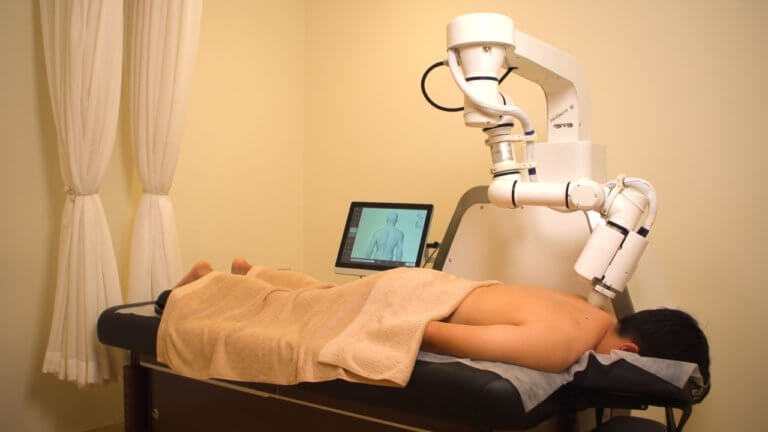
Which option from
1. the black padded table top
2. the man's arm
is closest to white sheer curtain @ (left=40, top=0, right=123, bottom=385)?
the black padded table top

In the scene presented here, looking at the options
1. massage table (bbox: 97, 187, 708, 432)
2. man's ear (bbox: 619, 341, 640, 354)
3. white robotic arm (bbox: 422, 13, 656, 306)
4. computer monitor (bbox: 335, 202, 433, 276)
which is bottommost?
massage table (bbox: 97, 187, 708, 432)

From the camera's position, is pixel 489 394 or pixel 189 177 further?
pixel 189 177

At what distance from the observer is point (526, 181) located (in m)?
1.83

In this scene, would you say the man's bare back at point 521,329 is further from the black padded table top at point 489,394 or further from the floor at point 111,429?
the floor at point 111,429

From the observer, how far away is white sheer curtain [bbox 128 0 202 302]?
2336 millimetres

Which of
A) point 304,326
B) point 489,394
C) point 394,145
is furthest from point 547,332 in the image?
point 394,145

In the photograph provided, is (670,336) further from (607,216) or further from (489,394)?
(489,394)

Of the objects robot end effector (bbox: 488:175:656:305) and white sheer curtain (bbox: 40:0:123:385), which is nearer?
robot end effector (bbox: 488:175:656:305)

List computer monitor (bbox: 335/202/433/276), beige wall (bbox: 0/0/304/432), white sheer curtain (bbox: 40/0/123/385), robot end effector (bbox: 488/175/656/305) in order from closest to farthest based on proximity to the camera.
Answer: robot end effector (bbox: 488/175/656/305)
white sheer curtain (bbox: 40/0/123/385)
beige wall (bbox: 0/0/304/432)
computer monitor (bbox: 335/202/433/276)

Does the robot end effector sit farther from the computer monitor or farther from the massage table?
the computer monitor

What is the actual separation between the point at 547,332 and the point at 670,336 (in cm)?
33

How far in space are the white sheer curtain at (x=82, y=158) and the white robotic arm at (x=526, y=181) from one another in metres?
1.18

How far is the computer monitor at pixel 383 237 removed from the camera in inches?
95.8

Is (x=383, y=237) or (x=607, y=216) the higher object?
(x=607, y=216)
